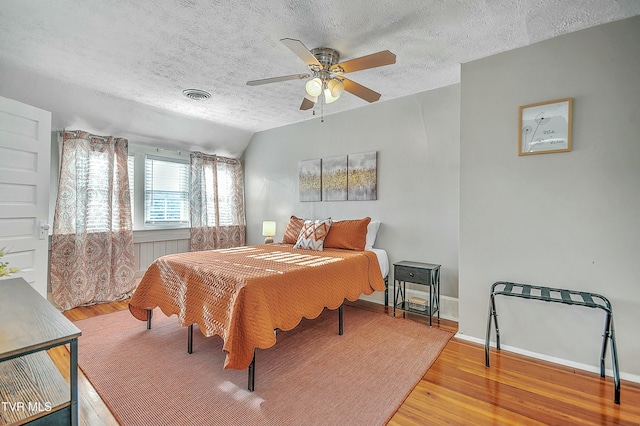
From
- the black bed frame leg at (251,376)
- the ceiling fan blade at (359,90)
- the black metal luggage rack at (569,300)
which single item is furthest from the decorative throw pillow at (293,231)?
the black metal luggage rack at (569,300)

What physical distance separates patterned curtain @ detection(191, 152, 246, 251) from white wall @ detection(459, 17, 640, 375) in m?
3.80

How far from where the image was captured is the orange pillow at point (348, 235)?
3.52m

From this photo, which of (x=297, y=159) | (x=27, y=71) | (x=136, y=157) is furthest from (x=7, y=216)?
(x=297, y=159)

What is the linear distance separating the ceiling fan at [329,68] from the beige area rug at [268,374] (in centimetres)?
203

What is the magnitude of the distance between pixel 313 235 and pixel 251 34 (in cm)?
217

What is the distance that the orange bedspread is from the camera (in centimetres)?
193

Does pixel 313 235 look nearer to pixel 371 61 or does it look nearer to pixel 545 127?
pixel 371 61

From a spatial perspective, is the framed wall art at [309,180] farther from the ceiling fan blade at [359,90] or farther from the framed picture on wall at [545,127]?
the framed picture on wall at [545,127]

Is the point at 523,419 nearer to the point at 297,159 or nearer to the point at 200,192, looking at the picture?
the point at 297,159

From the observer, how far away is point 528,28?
7.17 ft

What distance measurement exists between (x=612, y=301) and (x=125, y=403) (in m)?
3.29

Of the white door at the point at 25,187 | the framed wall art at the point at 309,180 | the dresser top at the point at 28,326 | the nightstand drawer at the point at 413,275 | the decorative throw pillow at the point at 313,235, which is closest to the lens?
the dresser top at the point at 28,326

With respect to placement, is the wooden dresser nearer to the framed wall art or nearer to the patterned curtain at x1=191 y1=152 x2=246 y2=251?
the framed wall art

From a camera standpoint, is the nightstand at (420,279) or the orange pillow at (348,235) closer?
the nightstand at (420,279)
